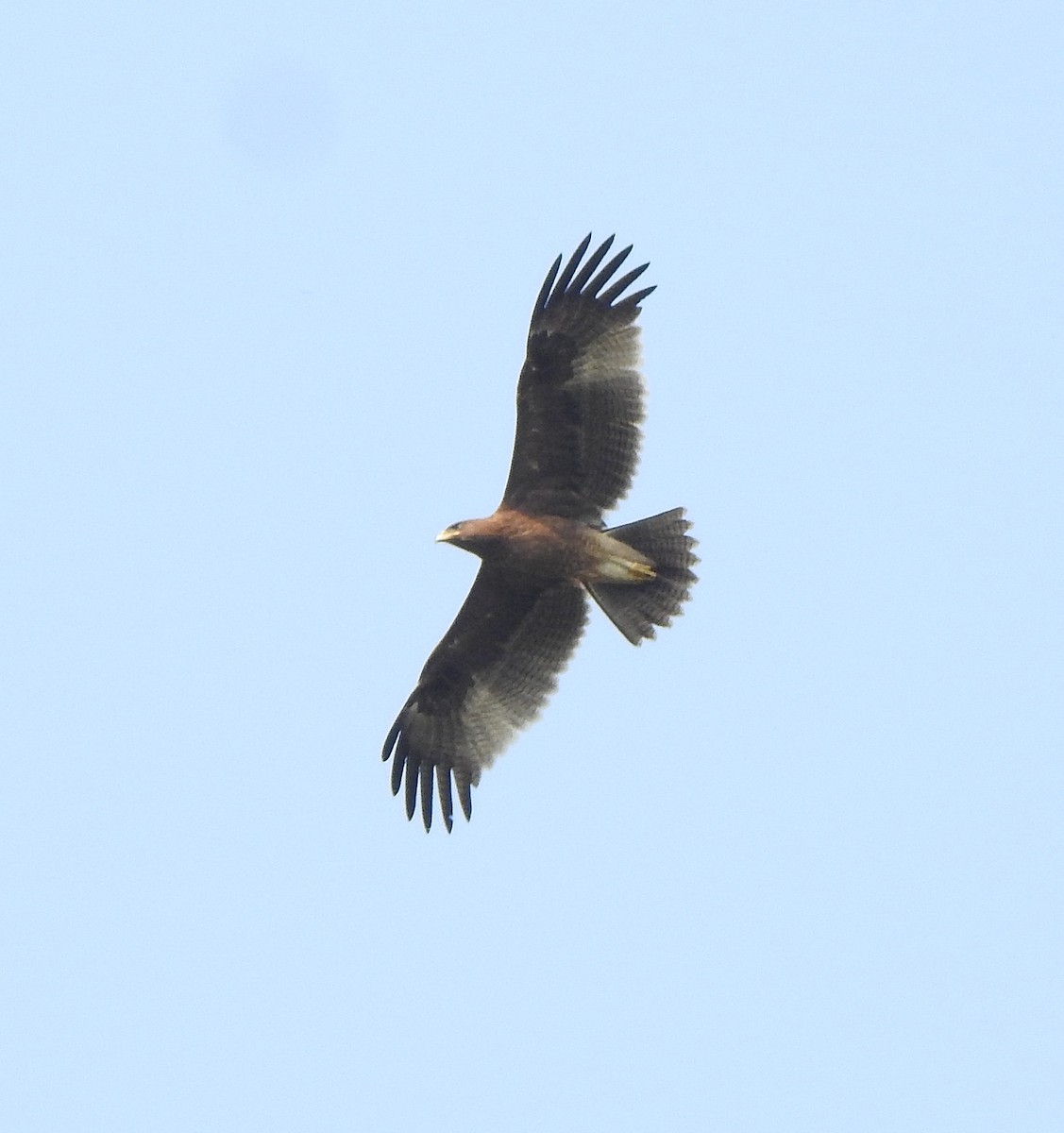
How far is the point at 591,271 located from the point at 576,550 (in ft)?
5.65

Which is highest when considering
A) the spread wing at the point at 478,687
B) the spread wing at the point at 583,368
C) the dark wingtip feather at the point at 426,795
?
the spread wing at the point at 583,368

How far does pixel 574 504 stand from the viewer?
13547 mm

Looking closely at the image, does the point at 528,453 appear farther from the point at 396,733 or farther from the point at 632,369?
the point at 396,733

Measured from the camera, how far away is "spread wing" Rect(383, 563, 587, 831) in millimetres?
14141

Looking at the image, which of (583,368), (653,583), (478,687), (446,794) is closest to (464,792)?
(446,794)

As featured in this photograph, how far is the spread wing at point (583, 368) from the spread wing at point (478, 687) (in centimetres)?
112

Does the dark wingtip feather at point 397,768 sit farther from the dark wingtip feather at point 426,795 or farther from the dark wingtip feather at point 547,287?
the dark wingtip feather at point 547,287

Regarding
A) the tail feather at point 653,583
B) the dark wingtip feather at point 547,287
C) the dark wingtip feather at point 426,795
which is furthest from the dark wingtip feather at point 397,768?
the dark wingtip feather at point 547,287

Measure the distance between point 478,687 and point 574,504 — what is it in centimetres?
160

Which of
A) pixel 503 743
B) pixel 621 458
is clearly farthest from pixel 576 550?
pixel 503 743

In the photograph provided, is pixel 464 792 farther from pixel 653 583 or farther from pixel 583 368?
pixel 583 368

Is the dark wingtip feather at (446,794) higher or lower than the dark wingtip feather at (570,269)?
lower

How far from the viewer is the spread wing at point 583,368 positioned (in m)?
13.3

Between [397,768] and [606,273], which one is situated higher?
[606,273]
